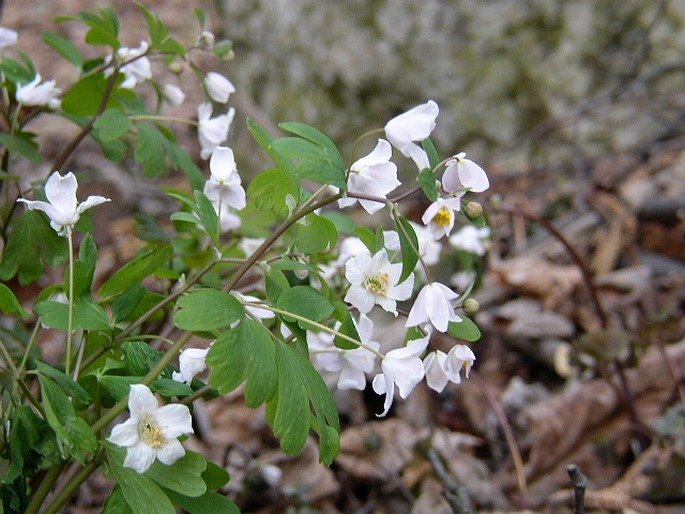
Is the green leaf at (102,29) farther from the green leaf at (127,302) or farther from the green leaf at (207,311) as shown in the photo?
the green leaf at (207,311)

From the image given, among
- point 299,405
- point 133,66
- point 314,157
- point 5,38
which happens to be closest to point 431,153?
point 314,157

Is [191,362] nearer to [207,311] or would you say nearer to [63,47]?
[207,311]

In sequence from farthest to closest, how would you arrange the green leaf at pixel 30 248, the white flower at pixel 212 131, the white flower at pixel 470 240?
the white flower at pixel 470 240 → the white flower at pixel 212 131 → the green leaf at pixel 30 248

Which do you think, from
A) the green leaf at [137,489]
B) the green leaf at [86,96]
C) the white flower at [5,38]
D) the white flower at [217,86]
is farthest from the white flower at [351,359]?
the white flower at [5,38]

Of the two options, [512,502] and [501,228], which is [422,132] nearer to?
[512,502]

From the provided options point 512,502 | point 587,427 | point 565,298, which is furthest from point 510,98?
point 512,502
